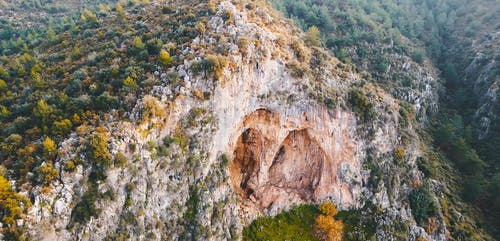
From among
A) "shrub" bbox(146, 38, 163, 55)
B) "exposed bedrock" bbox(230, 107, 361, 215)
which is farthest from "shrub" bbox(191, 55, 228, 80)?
"exposed bedrock" bbox(230, 107, 361, 215)

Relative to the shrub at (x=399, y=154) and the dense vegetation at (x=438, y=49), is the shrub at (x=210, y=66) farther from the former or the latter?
the shrub at (x=399, y=154)

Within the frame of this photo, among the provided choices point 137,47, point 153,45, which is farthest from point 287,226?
point 137,47

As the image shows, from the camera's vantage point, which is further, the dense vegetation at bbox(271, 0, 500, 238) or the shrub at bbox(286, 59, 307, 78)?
the dense vegetation at bbox(271, 0, 500, 238)

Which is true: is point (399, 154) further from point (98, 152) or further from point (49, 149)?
point (49, 149)

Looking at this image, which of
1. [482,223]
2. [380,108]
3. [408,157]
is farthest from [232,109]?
[482,223]

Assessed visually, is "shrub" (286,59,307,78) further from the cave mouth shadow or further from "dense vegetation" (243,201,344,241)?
"dense vegetation" (243,201,344,241)

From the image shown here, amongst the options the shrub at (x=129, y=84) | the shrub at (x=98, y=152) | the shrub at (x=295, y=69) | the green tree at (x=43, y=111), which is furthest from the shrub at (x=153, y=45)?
the shrub at (x=295, y=69)
